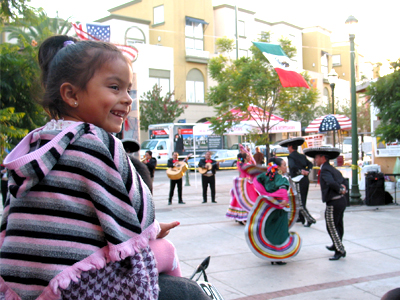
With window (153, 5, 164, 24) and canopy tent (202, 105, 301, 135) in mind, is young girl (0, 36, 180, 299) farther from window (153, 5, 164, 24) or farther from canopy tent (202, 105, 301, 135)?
window (153, 5, 164, 24)

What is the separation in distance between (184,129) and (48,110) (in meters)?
27.6

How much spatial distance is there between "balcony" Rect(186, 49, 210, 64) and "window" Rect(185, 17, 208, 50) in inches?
27.1

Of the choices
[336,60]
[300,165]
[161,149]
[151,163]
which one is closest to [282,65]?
[300,165]

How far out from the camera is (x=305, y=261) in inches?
253

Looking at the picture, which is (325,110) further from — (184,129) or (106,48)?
(106,48)

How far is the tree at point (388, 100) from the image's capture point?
33.6 ft

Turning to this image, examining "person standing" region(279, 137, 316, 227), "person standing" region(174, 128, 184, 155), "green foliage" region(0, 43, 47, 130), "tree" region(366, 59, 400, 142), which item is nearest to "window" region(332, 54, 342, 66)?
"person standing" region(174, 128, 184, 155)

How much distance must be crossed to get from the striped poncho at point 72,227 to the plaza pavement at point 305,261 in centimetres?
393

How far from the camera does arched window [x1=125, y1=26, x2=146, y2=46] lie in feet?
111

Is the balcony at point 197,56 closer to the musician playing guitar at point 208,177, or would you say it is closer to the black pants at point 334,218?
the musician playing guitar at point 208,177

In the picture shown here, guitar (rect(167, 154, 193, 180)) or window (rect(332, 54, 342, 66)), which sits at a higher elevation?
window (rect(332, 54, 342, 66))

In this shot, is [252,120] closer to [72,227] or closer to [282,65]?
[282,65]

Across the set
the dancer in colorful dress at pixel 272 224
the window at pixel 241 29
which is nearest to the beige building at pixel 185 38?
the window at pixel 241 29

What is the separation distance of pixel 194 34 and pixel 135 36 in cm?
579
